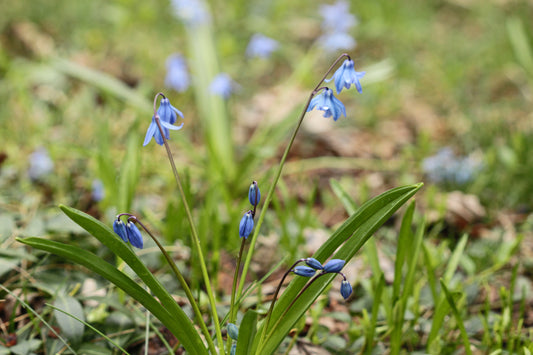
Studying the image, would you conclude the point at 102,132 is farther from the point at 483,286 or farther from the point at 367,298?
the point at 483,286

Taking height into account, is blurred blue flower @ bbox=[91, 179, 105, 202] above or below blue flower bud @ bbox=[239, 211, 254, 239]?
above

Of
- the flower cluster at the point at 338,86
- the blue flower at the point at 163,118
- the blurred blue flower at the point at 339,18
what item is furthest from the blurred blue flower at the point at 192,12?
the flower cluster at the point at 338,86

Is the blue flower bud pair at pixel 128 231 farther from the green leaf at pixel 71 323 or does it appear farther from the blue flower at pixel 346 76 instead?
the blue flower at pixel 346 76

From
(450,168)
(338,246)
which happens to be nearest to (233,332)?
(338,246)

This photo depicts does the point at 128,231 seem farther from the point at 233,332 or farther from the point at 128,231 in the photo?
the point at 233,332

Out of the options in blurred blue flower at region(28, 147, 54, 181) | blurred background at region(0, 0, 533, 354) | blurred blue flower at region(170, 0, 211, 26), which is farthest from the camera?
blurred blue flower at region(170, 0, 211, 26)

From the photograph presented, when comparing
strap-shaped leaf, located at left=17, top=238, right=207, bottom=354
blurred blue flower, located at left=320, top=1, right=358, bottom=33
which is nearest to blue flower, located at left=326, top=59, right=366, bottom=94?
strap-shaped leaf, located at left=17, top=238, right=207, bottom=354

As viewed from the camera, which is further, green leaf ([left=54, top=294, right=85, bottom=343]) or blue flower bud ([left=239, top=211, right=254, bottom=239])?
green leaf ([left=54, top=294, right=85, bottom=343])

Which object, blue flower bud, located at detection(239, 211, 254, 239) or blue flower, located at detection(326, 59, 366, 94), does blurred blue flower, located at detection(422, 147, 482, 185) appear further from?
blue flower bud, located at detection(239, 211, 254, 239)

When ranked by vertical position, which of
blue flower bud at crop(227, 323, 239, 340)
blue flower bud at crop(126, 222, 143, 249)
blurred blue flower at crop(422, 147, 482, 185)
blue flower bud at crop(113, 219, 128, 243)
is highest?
blurred blue flower at crop(422, 147, 482, 185)
